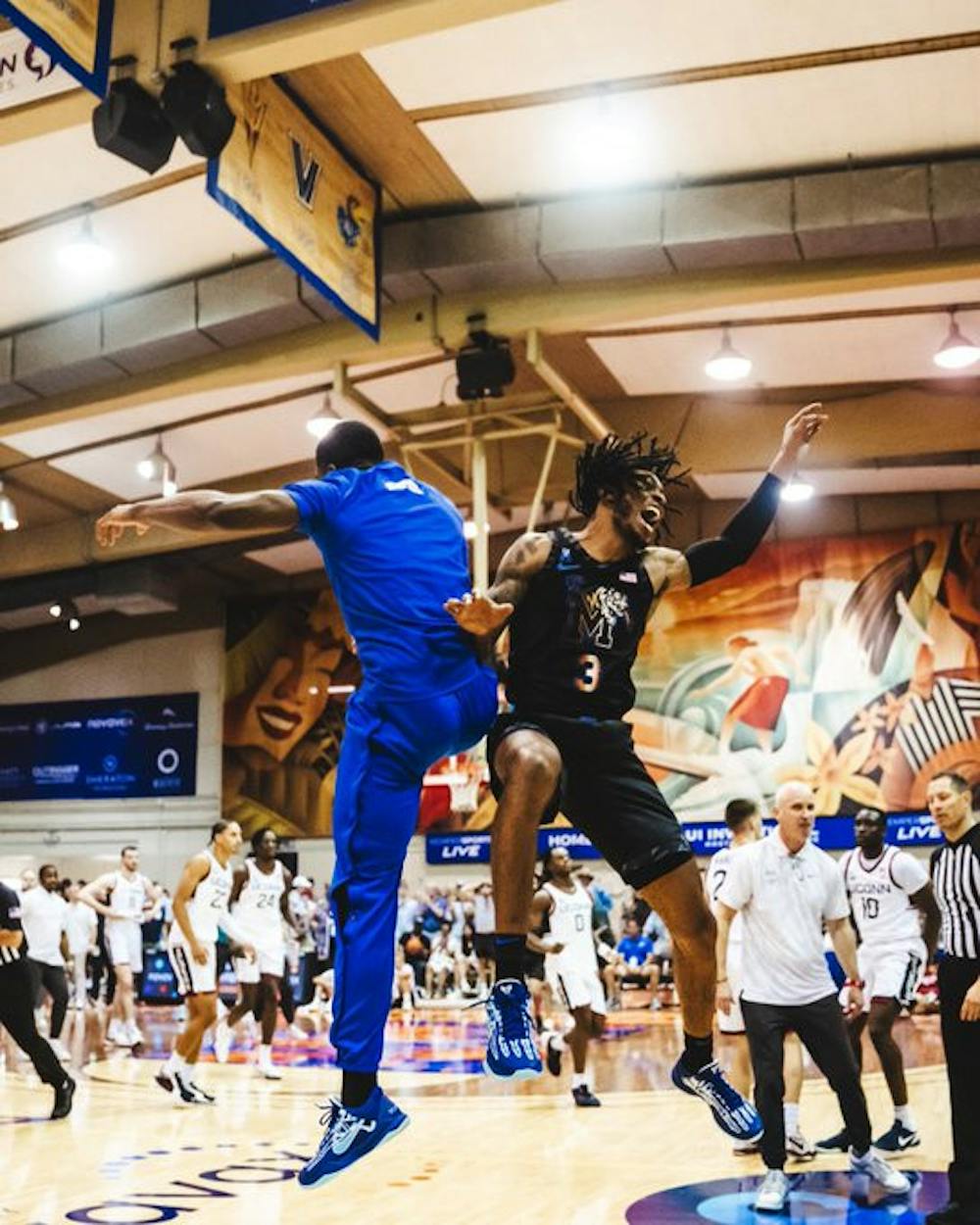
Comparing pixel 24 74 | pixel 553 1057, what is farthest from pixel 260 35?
pixel 553 1057

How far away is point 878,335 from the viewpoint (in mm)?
15930

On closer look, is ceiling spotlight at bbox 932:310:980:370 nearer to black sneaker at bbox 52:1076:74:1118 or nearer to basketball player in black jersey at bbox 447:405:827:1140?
black sneaker at bbox 52:1076:74:1118

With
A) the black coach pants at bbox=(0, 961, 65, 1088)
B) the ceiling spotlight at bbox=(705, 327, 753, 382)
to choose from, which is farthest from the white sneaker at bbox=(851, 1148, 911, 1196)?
the ceiling spotlight at bbox=(705, 327, 753, 382)

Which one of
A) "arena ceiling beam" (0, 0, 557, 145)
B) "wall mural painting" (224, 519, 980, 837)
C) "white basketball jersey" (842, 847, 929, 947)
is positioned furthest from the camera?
"wall mural painting" (224, 519, 980, 837)

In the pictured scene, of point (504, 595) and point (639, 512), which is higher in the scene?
point (639, 512)

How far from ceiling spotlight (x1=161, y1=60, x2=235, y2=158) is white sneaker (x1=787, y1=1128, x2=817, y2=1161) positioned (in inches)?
268

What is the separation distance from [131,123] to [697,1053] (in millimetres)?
6765

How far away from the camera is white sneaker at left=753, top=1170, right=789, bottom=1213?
6.90 metres

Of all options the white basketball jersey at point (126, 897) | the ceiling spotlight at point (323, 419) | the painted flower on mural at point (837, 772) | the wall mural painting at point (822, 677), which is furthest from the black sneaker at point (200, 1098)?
the painted flower on mural at point (837, 772)

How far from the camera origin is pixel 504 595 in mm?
4266

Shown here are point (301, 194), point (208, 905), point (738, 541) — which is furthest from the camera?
point (208, 905)

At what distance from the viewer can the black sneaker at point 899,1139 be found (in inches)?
334

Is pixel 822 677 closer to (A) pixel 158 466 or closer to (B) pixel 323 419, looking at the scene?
(B) pixel 323 419

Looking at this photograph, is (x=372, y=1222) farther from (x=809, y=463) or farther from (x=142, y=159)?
(x=809, y=463)
